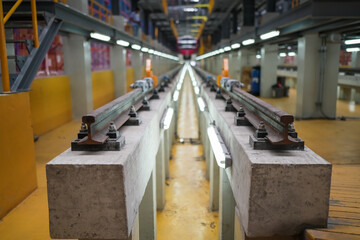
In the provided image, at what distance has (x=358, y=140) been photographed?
7.00m

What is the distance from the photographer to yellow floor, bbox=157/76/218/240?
4.84m

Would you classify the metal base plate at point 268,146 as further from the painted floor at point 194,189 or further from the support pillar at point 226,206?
the support pillar at point 226,206

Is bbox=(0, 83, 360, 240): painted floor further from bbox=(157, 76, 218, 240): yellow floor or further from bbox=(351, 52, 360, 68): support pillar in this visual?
bbox=(351, 52, 360, 68): support pillar

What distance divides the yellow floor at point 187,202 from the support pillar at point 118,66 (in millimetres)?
5841

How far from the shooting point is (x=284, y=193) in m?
2.12

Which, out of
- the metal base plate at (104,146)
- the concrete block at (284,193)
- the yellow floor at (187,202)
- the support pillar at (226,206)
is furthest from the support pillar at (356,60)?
the metal base plate at (104,146)

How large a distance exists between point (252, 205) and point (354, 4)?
17.3 feet

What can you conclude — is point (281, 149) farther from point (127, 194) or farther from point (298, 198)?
point (127, 194)

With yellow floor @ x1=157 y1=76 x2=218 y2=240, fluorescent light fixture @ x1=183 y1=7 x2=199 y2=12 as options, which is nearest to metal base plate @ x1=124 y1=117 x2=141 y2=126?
yellow floor @ x1=157 y1=76 x2=218 y2=240

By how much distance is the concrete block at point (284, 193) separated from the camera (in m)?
2.08

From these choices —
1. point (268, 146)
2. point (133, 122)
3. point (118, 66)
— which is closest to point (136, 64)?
point (118, 66)

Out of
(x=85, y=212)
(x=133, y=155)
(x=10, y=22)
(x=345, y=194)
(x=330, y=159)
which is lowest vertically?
(x=330, y=159)

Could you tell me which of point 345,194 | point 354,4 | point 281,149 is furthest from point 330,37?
point 281,149

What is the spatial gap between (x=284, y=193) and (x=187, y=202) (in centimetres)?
411
